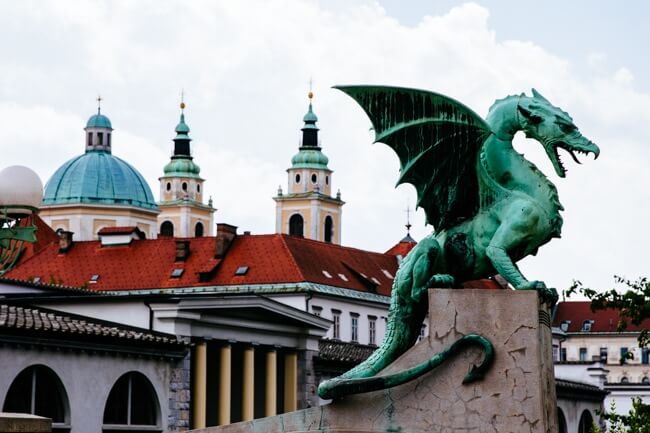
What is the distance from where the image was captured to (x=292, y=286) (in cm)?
8325

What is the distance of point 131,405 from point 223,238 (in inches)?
1723

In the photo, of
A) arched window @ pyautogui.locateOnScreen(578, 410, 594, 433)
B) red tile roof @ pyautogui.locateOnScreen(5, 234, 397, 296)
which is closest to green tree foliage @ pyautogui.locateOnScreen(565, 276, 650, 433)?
arched window @ pyautogui.locateOnScreen(578, 410, 594, 433)

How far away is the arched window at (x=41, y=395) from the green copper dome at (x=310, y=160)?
403 ft

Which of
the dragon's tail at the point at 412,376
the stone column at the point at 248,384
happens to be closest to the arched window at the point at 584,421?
the stone column at the point at 248,384

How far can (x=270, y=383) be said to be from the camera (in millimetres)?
54531

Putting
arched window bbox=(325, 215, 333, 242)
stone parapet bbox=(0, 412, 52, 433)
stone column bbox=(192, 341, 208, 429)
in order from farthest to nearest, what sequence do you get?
1. arched window bbox=(325, 215, 333, 242)
2. stone column bbox=(192, 341, 208, 429)
3. stone parapet bbox=(0, 412, 52, 433)

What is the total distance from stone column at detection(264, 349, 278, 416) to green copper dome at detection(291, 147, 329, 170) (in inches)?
4282

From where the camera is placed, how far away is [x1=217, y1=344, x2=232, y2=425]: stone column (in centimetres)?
5053

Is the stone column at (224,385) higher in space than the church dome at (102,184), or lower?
lower

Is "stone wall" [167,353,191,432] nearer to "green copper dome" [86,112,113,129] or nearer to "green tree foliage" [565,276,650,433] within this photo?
"green tree foliage" [565,276,650,433]

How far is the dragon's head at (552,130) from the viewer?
50.9 feet

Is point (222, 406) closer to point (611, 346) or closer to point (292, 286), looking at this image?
point (292, 286)

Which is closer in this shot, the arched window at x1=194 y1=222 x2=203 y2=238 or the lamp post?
the lamp post

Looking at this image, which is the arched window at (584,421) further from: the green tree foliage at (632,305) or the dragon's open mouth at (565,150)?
the dragon's open mouth at (565,150)
